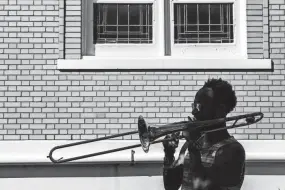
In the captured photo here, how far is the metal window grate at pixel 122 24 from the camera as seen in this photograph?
21.7 feet

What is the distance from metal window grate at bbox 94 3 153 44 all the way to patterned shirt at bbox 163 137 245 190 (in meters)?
2.94

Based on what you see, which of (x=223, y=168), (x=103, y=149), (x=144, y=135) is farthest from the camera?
(x=103, y=149)

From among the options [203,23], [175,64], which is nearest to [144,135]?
[175,64]

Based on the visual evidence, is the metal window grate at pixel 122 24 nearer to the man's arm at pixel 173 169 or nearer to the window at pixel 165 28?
the window at pixel 165 28

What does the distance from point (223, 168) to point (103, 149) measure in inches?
107

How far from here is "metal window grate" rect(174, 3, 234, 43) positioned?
661 cm

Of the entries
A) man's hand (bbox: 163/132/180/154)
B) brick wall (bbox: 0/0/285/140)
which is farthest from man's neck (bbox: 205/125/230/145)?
brick wall (bbox: 0/0/285/140)

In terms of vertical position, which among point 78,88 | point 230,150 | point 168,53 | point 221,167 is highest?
point 168,53

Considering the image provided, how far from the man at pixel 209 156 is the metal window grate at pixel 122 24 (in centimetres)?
261

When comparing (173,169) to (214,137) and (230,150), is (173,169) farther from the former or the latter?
(230,150)

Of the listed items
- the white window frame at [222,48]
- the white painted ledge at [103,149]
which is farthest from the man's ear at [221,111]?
the white window frame at [222,48]

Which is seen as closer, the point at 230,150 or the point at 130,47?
the point at 230,150

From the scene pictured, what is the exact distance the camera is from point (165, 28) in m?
6.62

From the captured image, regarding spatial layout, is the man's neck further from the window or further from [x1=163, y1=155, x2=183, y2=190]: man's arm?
the window
